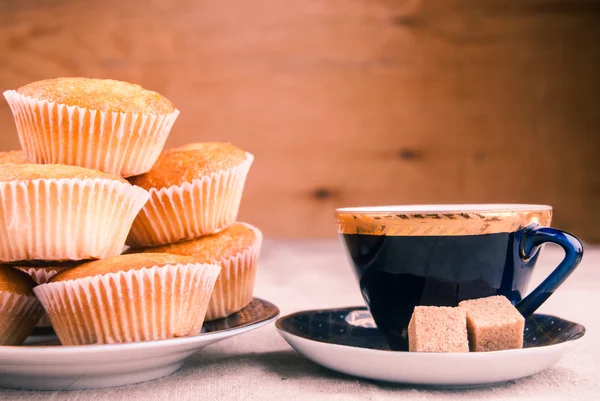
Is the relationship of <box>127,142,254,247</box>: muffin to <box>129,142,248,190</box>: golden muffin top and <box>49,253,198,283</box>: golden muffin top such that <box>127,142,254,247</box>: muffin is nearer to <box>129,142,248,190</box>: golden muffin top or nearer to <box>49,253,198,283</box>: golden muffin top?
<box>129,142,248,190</box>: golden muffin top

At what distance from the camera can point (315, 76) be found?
205 centimetres

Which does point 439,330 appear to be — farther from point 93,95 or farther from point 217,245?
point 93,95

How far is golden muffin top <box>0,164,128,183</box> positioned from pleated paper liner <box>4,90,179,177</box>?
0.26 ft

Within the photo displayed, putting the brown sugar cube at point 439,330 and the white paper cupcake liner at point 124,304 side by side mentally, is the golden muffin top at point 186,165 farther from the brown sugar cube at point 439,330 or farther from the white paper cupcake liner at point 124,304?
the brown sugar cube at point 439,330

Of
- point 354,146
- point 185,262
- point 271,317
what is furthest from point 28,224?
point 354,146

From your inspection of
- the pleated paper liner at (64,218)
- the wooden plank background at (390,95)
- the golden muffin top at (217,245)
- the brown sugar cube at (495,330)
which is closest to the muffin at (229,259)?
the golden muffin top at (217,245)

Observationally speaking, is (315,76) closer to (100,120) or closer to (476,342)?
(100,120)

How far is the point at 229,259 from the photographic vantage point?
2.90 ft

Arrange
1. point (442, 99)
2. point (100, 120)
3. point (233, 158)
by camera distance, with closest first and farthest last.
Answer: point (100, 120) → point (233, 158) → point (442, 99)

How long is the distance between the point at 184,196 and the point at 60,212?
0.62 ft

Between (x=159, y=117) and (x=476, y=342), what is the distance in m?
0.48

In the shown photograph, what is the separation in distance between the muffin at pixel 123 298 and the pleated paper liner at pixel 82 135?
0.18 meters

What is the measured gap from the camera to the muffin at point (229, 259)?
86 centimetres

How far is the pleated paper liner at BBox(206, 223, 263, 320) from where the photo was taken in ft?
2.84
